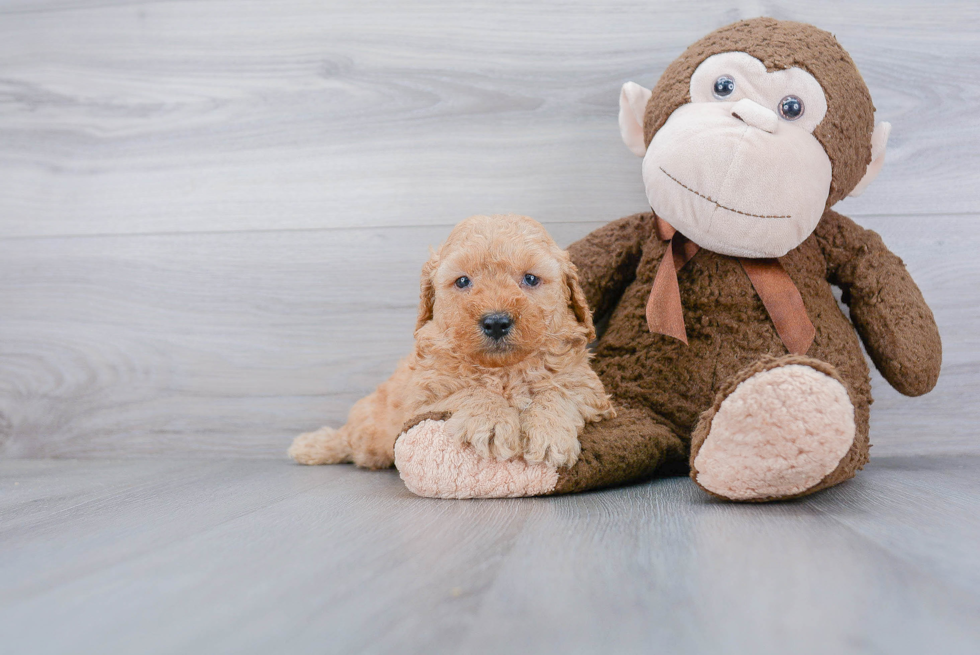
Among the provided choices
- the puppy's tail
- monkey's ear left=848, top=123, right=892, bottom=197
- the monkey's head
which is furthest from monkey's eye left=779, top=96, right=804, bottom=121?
the puppy's tail

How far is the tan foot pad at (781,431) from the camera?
0.74 metres

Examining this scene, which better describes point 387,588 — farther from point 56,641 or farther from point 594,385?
point 594,385

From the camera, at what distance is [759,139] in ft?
2.97

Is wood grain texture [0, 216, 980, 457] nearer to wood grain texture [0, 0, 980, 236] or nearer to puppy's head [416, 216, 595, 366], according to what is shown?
wood grain texture [0, 0, 980, 236]

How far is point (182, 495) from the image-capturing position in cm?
103

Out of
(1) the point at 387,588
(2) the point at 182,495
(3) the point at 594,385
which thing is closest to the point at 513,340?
(3) the point at 594,385

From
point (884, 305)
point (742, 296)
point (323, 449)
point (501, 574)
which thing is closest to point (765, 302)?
point (742, 296)

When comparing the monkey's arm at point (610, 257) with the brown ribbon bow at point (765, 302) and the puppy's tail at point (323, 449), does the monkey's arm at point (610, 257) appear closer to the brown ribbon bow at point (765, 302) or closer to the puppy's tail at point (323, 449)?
the brown ribbon bow at point (765, 302)

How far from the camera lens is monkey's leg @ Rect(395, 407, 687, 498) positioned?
0.88 meters

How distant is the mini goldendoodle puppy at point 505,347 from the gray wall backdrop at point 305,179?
0.36m

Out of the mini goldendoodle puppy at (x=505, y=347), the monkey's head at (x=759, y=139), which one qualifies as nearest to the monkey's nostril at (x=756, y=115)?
the monkey's head at (x=759, y=139)

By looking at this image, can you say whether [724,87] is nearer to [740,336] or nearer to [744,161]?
[744,161]

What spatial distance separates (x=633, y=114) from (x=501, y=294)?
46 cm

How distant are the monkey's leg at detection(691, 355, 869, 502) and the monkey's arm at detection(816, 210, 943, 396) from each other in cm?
30
